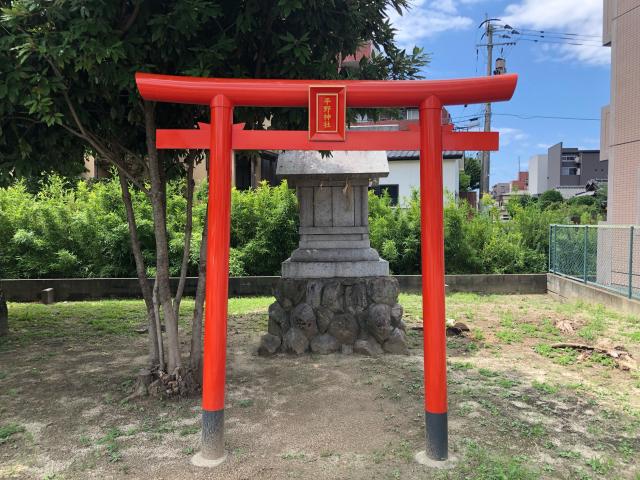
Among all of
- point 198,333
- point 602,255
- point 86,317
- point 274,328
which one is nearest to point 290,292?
point 274,328

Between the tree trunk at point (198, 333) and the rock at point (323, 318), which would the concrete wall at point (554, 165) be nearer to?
the rock at point (323, 318)

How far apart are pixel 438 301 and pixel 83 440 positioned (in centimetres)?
275

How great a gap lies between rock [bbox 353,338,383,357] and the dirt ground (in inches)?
6.1

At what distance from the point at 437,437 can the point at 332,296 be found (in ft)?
9.03

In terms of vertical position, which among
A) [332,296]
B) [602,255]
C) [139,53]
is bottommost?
[332,296]

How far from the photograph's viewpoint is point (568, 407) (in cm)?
404

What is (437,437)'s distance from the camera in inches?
123

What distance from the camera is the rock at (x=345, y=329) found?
5680mm

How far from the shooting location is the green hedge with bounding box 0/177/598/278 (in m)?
10.9

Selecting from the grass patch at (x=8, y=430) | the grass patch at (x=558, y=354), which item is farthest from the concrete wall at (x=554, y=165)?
the grass patch at (x=8, y=430)

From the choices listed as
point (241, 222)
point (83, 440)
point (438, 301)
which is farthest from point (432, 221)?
point (241, 222)

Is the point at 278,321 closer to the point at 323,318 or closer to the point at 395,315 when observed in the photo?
the point at 323,318

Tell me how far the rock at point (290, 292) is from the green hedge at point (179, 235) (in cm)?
508

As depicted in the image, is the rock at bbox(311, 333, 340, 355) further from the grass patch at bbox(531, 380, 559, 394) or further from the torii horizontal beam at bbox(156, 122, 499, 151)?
the torii horizontal beam at bbox(156, 122, 499, 151)
